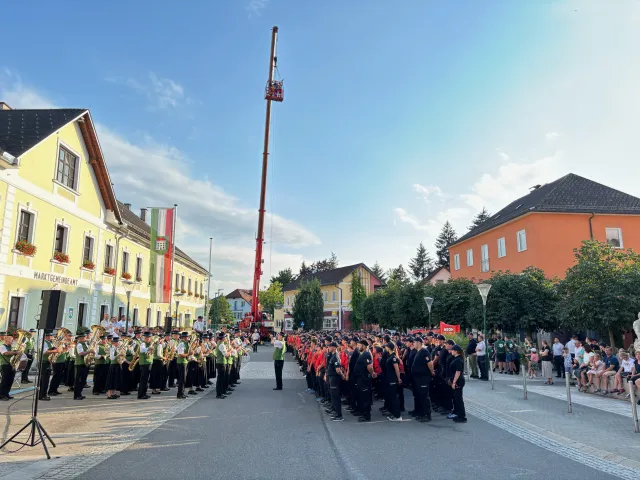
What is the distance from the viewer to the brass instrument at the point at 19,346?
41.7ft

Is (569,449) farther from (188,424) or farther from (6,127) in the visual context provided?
(6,127)

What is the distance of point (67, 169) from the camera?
22.5m

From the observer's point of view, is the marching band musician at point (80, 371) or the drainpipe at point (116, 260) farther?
the drainpipe at point (116, 260)

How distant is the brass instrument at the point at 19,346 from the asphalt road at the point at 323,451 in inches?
209

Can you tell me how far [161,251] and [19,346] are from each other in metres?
16.0

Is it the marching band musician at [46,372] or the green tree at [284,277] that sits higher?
the green tree at [284,277]

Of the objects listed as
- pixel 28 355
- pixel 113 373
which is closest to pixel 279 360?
pixel 113 373

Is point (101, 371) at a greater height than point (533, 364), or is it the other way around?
point (101, 371)

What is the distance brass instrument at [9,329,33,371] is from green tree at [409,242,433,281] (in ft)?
259

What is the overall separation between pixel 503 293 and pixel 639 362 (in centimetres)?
1087

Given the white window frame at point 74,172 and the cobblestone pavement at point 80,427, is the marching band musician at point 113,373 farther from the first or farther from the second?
the white window frame at point 74,172

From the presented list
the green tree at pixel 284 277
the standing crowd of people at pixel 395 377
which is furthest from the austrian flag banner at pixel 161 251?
the green tree at pixel 284 277

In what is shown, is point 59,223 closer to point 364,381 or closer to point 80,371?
point 80,371

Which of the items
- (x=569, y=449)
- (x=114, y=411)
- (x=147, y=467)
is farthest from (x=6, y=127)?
(x=569, y=449)
